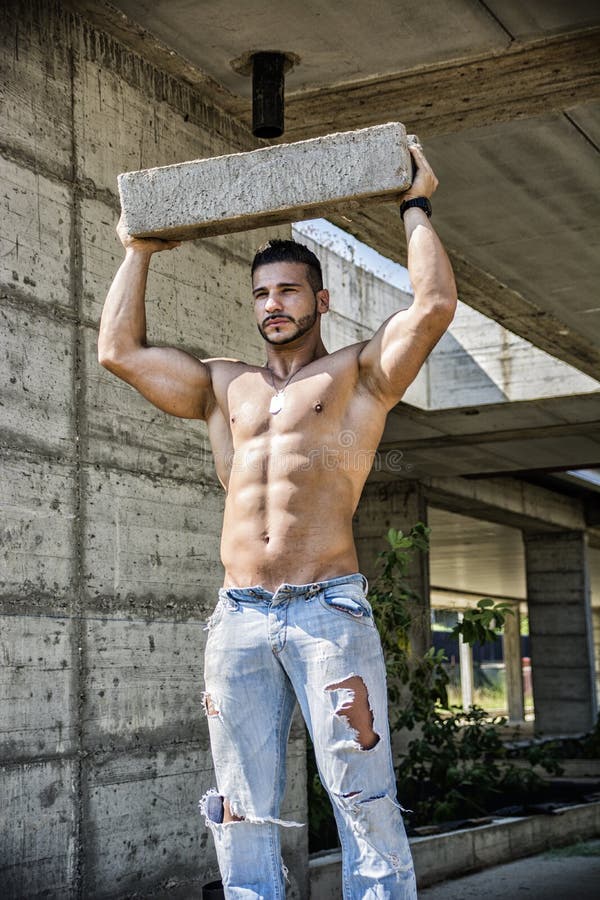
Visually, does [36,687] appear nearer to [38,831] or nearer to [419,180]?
[38,831]

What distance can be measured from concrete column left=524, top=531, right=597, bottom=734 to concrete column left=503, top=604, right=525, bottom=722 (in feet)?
55.0

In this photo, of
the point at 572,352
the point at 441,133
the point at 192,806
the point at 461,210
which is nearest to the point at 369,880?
the point at 192,806

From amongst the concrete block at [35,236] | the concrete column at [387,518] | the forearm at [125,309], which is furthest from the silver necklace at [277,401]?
the concrete column at [387,518]

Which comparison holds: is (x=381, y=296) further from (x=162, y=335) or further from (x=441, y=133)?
(x=162, y=335)

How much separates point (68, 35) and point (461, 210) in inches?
143

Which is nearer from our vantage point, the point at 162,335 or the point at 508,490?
the point at 162,335

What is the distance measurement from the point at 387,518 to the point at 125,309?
15411 mm

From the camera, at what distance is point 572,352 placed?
37.8 feet

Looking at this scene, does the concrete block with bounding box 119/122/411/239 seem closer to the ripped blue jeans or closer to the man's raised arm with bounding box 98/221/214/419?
the man's raised arm with bounding box 98/221/214/419

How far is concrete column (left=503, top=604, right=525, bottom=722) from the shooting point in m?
39.8

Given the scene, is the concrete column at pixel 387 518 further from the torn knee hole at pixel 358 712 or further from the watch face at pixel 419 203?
the torn knee hole at pixel 358 712

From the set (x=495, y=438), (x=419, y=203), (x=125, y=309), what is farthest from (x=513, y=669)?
(x=419, y=203)

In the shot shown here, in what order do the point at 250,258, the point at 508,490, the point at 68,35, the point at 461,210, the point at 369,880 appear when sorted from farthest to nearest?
1. the point at 508,490
2. the point at 461,210
3. the point at 250,258
4. the point at 68,35
5. the point at 369,880

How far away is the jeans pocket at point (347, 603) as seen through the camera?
3.03 meters
